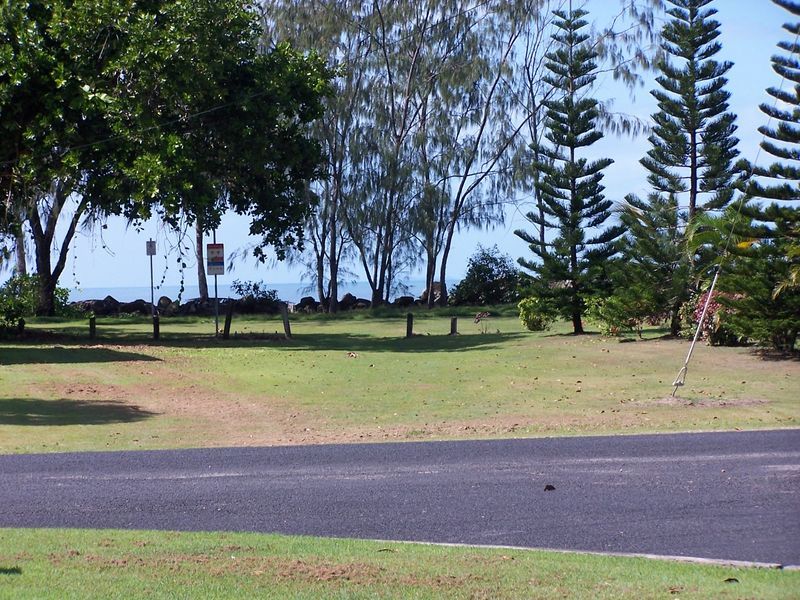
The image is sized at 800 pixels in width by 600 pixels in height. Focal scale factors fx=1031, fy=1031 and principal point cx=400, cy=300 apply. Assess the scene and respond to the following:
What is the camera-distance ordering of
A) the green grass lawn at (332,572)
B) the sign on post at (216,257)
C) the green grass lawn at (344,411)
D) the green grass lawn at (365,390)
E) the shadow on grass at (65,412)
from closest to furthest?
the green grass lawn at (332,572), the green grass lawn at (344,411), the green grass lawn at (365,390), the shadow on grass at (65,412), the sign on post at (216,257)

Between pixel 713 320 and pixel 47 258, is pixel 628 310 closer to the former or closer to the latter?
pixel 713 320

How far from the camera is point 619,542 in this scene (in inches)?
298

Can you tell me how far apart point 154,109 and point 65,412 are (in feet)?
38.5

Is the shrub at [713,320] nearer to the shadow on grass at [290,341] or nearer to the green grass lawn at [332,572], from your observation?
the shadow on grass at [290,341]

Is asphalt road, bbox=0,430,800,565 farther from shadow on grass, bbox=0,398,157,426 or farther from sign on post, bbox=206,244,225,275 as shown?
sign on post, bbox=206,244,225,275

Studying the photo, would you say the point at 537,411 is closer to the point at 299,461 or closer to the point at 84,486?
the point at 299,461

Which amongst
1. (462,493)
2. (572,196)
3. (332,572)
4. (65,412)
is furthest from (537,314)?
(332,572)

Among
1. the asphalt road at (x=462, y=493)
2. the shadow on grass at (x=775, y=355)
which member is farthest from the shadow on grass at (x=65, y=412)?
the shadow on grass at (x=775, y=355)

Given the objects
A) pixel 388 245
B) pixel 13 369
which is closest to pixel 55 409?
pixel 13 369

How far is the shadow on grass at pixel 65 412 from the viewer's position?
14938mm

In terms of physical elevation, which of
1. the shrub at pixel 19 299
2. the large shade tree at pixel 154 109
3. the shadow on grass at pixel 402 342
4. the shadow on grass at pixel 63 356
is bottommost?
the shadow on grass at pixel 402 342

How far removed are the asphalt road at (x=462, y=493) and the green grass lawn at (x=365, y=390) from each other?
5.71 feet

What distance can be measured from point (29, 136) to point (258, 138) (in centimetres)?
607

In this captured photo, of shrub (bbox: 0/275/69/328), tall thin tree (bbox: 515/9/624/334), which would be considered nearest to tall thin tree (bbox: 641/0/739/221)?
tall thin tree (bbox: 515/9/624/334)
